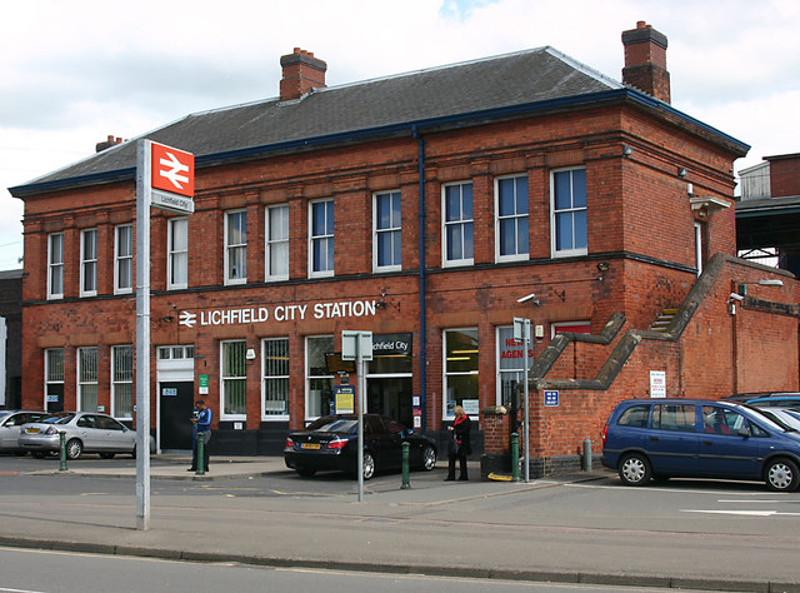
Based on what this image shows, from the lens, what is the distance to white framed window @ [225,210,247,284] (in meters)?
30.8

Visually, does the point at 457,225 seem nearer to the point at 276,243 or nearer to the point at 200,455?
the point at 276,243

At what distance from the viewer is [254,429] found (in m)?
29.8

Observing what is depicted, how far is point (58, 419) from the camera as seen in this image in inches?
1150

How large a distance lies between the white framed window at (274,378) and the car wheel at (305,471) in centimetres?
587

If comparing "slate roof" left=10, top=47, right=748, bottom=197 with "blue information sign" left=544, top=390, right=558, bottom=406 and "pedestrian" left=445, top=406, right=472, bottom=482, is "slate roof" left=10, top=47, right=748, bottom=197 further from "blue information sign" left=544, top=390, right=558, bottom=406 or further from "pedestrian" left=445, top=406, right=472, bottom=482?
"pedestrian" left=445, top=406, right=472, bottom=482

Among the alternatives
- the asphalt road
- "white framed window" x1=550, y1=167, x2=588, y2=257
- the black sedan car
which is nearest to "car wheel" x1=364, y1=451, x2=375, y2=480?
the black sedan car

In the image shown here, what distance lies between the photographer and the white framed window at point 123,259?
32812 mm

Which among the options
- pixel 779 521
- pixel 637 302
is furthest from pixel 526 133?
pixel 779 521

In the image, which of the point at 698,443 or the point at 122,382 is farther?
the point at 122,382

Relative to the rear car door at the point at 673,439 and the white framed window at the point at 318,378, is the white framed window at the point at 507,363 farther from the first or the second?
the rear car door at the point at 673,439

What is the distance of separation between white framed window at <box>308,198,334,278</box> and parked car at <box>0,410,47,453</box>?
30.2ft

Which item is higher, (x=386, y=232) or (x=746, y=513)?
(x=386, y=232)

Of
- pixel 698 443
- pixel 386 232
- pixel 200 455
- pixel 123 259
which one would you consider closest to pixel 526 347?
pixel 698 443

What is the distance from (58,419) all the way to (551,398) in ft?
49.1
